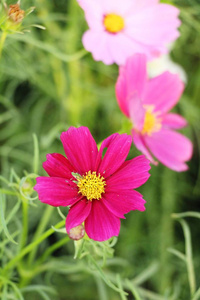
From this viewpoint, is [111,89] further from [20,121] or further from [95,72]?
[20,121]

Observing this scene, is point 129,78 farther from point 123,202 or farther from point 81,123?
point 81,123

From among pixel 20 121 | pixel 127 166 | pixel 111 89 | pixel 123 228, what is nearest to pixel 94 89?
pixel 111 89

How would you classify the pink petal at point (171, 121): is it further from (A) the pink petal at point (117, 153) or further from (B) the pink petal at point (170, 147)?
(A) the pink petal at point (117, 153)

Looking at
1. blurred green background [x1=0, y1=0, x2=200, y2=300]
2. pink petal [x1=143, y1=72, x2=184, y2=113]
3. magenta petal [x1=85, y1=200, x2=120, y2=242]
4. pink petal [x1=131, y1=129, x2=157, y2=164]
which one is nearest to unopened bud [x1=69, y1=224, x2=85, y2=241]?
magenta petal [x1=85, y1=200, x2=120, y2=242]

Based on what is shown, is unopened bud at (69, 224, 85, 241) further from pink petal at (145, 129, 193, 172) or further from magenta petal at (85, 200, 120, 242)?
pink petal at (145, 129, 193, 172)

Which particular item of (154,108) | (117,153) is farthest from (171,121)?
(117,153)

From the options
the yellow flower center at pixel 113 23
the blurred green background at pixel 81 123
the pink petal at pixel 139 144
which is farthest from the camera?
the blurred green background at pixel 81 123

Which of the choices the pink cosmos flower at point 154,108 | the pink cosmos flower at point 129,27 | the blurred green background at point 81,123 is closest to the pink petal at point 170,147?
the pink cosmos flower at point 154,108
